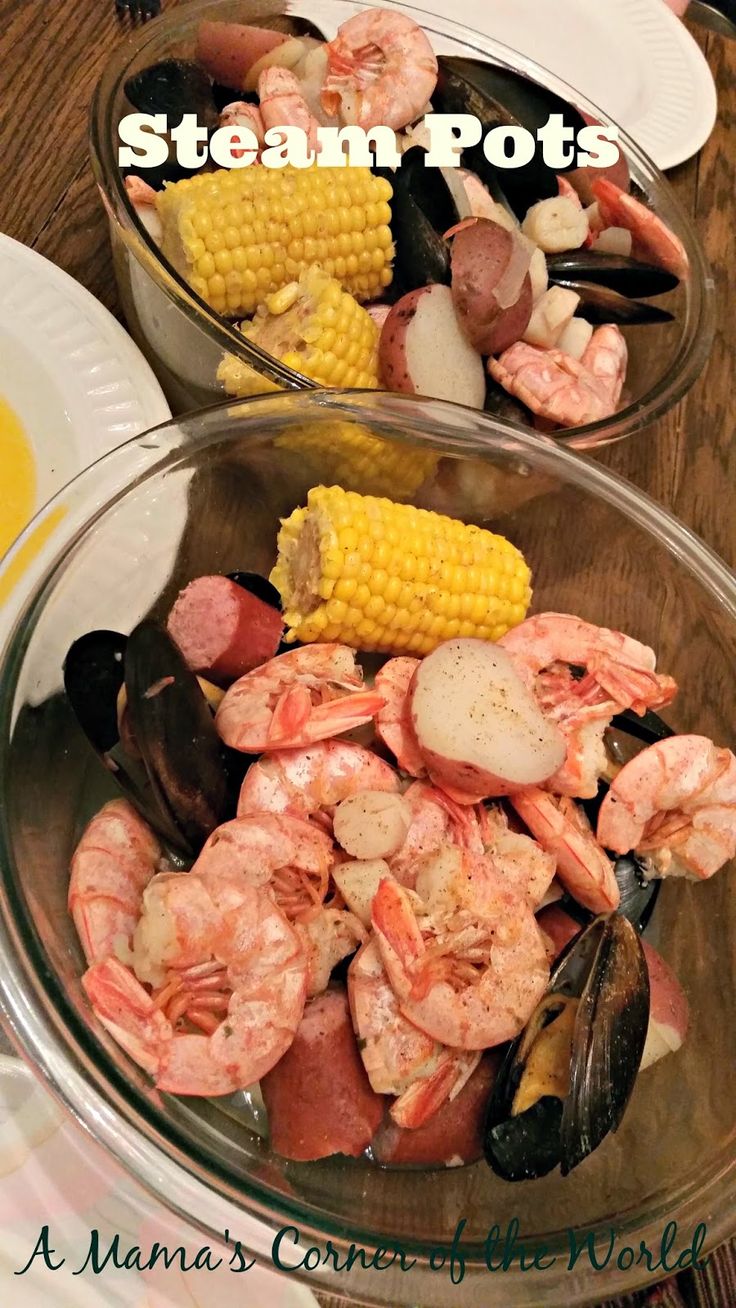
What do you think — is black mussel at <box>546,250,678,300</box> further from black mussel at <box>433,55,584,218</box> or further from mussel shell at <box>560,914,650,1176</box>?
mussel shell at <box>560,914,650,1176</box>

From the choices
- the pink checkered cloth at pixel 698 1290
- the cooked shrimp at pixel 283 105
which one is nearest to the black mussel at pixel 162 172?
the cooked shrimp at pixel 283 105

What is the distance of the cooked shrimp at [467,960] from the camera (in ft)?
2.61

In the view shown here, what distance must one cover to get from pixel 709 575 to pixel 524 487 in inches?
8.6

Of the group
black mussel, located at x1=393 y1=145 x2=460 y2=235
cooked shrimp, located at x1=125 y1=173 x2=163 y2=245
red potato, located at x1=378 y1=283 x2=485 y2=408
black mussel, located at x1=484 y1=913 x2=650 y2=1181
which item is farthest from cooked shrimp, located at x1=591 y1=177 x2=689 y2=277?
black mussel, located at x1=484 y1=913 x2=650 y2=1181

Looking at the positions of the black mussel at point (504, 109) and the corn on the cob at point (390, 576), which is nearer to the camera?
the corn on the cob at point (390, 576)

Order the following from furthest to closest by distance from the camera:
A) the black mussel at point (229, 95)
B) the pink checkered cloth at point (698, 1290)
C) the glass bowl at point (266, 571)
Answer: the black mussel at point (229, 95) → the pink checkered cloth at point (698, 1290) → the glass bowl at point (266, 571)

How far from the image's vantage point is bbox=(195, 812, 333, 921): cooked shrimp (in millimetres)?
819

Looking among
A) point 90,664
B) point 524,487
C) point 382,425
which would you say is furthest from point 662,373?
point 90,664

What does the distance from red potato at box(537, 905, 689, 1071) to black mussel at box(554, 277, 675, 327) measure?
2.62ft

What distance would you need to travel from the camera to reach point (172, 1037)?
0.74m

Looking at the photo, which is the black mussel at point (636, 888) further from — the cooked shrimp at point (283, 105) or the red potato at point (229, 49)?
the red potato at point (229, 49)

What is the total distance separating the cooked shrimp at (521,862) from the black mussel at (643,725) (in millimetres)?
187

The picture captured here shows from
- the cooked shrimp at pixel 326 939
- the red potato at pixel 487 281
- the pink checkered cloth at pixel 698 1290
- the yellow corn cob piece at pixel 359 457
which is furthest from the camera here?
the red potato at pixel 487 281

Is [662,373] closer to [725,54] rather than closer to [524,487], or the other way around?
[524,487]
